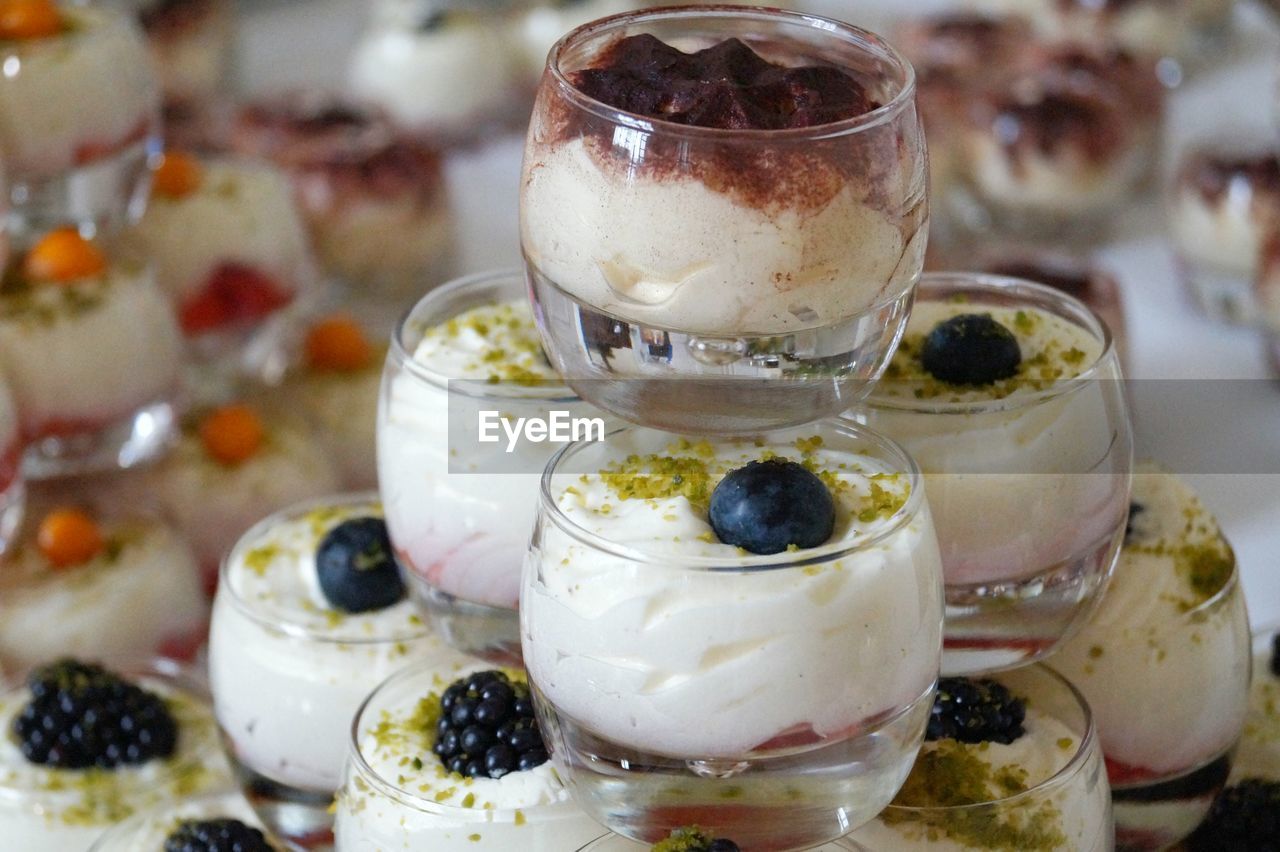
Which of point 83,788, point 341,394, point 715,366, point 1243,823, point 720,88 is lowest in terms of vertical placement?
point 341,394

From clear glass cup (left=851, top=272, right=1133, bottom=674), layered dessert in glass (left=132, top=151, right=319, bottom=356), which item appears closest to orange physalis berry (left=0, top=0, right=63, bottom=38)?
layered dessert in glass (left=132, top=151, right=319, bottom=356)

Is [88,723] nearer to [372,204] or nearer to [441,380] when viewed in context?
[441,380]

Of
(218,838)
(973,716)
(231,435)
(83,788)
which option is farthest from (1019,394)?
(231,435)

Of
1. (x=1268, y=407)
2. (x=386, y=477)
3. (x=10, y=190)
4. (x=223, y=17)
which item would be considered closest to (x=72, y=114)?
(x=10, y=190)

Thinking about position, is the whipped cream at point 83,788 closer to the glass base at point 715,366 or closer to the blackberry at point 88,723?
the blackberry at point 88,723

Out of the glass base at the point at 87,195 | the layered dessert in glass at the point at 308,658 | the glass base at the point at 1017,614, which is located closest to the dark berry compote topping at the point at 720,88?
the glass base at the point at 1017,614
